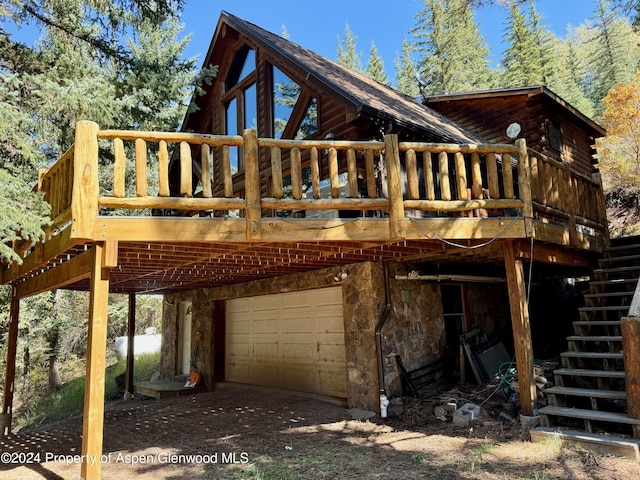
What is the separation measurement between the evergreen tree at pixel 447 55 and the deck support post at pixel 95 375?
23934 mm

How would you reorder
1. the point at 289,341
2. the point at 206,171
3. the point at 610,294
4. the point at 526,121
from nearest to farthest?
the point at 206,171, the point at 610,294, the point at 289,341, the point at 526,121

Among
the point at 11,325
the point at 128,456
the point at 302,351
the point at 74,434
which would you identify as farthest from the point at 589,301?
the point at 11,325

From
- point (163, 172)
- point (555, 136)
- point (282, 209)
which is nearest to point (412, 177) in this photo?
point (282, 209)

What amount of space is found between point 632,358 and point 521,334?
48.4 inches

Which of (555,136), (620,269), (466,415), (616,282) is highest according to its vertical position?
(555,136)

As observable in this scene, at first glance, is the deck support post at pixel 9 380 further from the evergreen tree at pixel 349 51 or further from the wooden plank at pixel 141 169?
the evergreen tree at pixel 349 51

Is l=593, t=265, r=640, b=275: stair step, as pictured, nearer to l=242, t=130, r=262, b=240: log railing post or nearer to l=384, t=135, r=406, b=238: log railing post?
l=384, t=135, r=406, b=238: log railing post

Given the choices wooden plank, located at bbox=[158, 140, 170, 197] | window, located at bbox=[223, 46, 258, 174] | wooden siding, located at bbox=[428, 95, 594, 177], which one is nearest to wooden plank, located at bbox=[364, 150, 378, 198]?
wooden plank, located at bbox=[158, 140, 170, 197]

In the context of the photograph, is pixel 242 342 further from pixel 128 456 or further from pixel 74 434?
pixel 128 456

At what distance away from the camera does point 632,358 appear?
15.1 ft

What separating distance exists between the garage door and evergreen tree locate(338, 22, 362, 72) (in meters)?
26.9

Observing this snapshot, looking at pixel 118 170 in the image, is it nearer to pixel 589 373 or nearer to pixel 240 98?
pixel 589 373

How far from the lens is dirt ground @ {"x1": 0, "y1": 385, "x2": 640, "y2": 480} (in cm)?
446

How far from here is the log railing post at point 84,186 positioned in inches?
175
